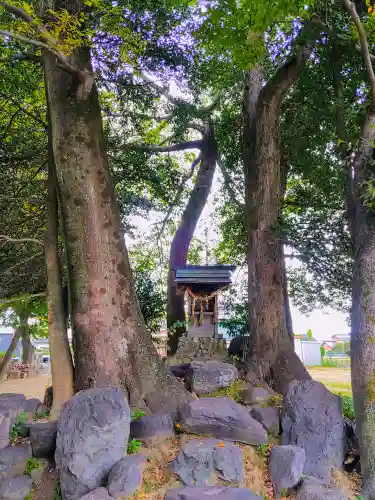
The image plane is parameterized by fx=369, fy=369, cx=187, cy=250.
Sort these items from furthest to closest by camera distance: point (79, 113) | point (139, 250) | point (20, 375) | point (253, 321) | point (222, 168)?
1. point (20, 375)
2. point (139, 250)
3. point (222, 168)
4. point (253, 321)
5. point (79, 113)

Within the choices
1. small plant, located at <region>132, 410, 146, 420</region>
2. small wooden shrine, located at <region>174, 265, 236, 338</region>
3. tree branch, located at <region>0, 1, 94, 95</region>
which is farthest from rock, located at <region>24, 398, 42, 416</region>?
tree branch, located at <region>0, 1, 94, 95</region>

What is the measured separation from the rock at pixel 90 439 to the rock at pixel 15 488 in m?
0.61

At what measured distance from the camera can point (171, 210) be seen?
9844 mm

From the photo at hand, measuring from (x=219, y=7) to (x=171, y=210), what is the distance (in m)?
5.89

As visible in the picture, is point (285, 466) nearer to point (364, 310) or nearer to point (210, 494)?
point (210, 494)

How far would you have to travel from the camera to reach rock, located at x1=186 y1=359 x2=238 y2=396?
5277mm

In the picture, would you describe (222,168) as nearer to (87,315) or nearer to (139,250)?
(139,250)

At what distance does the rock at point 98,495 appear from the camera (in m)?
3.44

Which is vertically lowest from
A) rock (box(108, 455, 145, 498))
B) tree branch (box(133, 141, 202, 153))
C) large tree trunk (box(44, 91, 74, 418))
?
rock (box(108, 455, 145, 498))

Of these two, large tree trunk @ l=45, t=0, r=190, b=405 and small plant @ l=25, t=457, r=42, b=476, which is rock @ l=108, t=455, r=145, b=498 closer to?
large tree trunk @ l=45, t=0, r=190, b=405

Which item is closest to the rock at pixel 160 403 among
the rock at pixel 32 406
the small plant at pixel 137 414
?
the small plant at pixel 137 414

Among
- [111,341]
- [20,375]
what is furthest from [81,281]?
[20,375]

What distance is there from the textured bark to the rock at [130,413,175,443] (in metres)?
2.06

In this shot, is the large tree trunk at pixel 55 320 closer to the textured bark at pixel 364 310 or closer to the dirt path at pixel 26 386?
the textured bark at pixel 364 310
